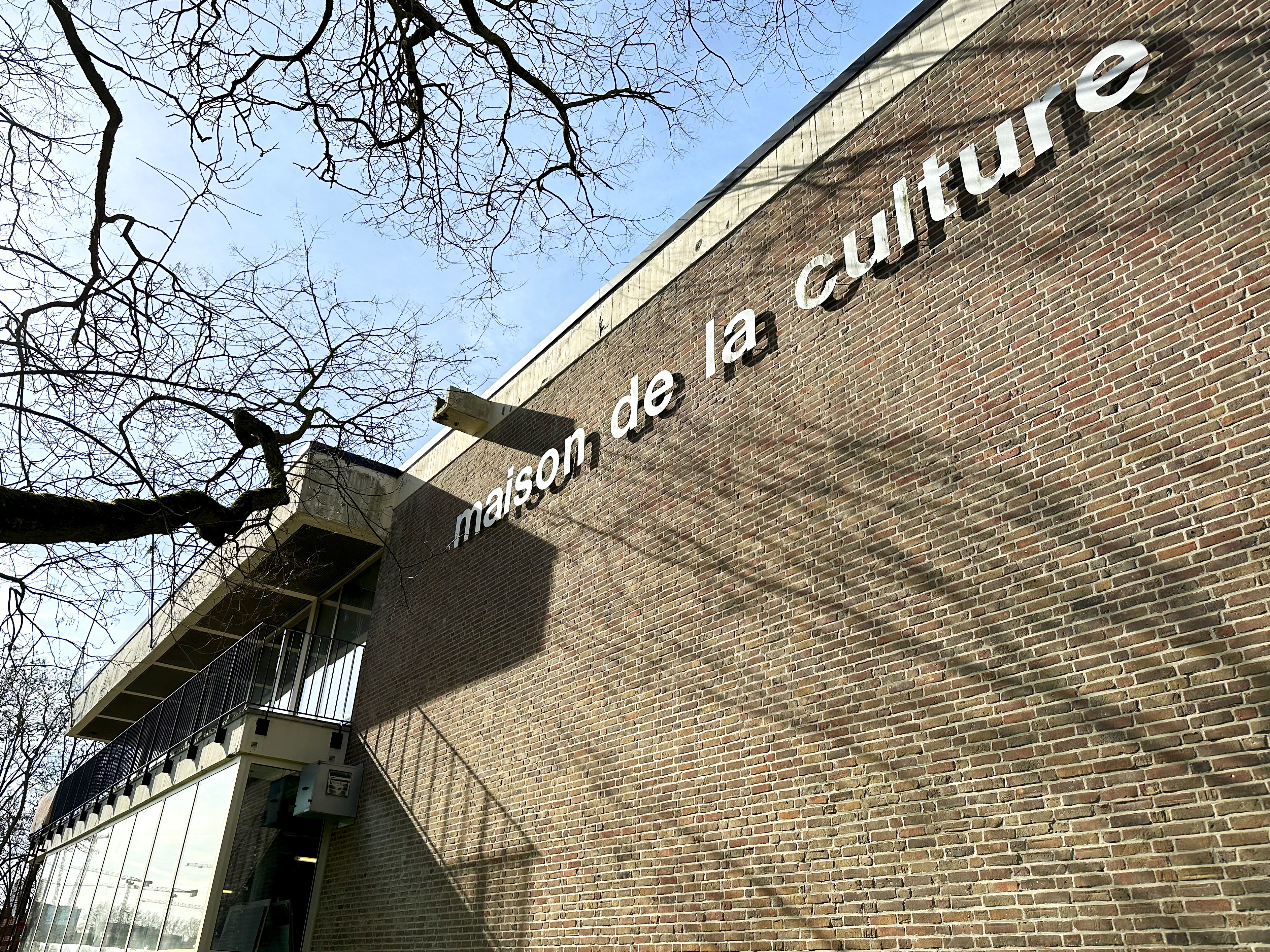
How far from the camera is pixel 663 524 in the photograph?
857 cm

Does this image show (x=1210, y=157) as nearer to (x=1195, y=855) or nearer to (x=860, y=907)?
(x=1195, y=855)

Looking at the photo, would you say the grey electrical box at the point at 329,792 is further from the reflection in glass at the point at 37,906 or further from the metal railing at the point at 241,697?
the reflection in glass at the point at 37,906

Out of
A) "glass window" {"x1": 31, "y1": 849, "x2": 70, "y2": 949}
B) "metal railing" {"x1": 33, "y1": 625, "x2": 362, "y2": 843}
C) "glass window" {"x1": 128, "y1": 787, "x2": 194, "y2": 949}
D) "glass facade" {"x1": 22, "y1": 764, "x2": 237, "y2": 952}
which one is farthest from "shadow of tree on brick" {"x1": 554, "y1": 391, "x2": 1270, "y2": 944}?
"glass window" {"x1": 31, "y1": 849, "x2": 70, "y2": 949}

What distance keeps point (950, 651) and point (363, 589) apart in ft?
38.6

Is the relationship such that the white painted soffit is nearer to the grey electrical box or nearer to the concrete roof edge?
the concrete roof edge

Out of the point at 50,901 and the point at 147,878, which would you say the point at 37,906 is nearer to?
the point at 50,901

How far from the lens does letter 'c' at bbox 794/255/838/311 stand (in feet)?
25.2

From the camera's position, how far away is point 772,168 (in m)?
8.87

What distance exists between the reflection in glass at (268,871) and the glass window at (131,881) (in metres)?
2.05

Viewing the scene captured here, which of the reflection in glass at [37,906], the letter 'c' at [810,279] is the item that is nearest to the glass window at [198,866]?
the reflection in glass at [37,906]

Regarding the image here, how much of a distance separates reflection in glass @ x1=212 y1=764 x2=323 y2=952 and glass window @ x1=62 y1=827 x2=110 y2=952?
4676 mm

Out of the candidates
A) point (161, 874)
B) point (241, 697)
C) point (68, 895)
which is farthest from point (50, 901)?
point (241, 697)

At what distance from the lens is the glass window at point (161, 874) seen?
38.7ft

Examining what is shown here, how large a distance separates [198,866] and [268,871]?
2.89ft
